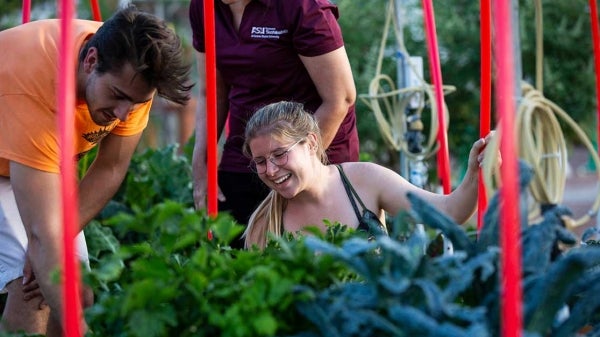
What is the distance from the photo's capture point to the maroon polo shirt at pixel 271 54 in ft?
10.5

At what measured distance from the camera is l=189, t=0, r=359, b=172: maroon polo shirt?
3.21 m

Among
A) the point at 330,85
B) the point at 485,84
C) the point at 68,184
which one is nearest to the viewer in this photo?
the point at 68,184

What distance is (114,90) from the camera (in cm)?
253

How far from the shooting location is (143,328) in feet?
5.66

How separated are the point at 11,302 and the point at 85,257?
25cm

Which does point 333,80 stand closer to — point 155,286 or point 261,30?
point 261,30

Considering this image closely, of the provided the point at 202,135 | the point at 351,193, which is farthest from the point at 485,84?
the point at 202,135

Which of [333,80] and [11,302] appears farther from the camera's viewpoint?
[333,80]

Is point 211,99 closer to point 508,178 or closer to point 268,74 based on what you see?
point 268,74

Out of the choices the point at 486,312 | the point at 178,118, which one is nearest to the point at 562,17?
the point at 178,118

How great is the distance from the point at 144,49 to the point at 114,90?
0.14 m

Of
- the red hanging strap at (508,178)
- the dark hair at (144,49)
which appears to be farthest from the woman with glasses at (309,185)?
the red hanging strap at (508,178)

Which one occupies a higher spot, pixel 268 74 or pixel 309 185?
pixel 268 74

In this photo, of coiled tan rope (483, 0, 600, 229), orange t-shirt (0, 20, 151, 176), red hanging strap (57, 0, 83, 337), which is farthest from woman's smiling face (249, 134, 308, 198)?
coiled tan rope (483, 0, 600, 229)
